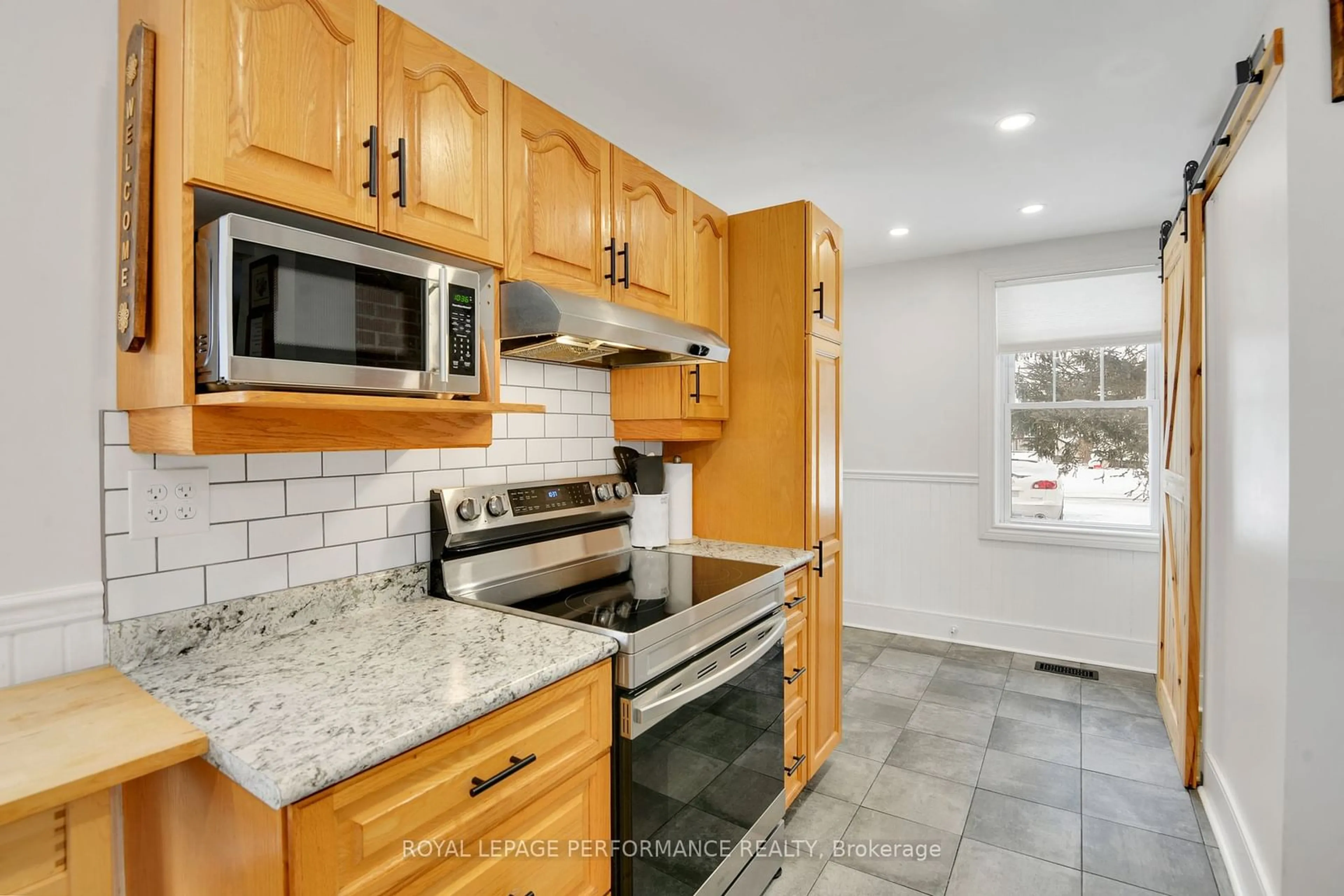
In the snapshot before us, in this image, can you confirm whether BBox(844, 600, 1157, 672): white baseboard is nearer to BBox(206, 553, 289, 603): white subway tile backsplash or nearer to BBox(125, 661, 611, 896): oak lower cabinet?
BBox(125, 661, 611, 896): oak lower cabinet

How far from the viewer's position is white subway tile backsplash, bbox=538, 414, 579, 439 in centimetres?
223

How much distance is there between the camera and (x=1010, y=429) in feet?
13.4

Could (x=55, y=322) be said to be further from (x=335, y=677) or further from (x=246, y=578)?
(x=335, y=677)

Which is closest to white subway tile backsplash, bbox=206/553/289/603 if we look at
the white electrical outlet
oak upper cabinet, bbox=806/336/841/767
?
the white electrical outlet

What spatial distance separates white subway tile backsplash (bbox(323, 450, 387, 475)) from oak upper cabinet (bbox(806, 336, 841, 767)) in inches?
57.3

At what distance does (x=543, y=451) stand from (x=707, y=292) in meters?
0.87

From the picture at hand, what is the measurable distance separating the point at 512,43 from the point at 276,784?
195 centimetres

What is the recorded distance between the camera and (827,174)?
9.39 ft

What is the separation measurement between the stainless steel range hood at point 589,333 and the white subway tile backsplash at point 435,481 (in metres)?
0.39

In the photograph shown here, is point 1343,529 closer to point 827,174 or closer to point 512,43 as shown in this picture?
point 827,174

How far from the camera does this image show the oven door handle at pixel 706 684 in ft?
4.78

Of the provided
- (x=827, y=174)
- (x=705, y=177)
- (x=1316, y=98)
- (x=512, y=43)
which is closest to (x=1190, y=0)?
(x=1316, y=98)

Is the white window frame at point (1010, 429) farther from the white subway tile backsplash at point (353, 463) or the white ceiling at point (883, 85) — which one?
the white subway tile backsplash at point (353, 463)

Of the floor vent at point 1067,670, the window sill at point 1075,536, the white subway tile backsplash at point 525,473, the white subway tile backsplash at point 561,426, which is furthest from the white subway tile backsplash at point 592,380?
the floor vent at point 1067,670
